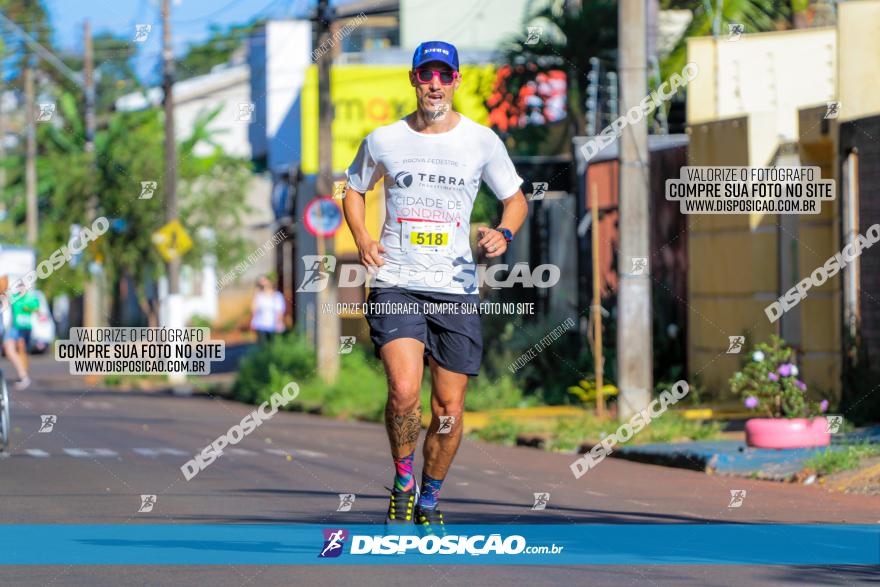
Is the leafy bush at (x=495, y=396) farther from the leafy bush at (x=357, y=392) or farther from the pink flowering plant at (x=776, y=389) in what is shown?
the pink flowering plant at (x=776, y=389)

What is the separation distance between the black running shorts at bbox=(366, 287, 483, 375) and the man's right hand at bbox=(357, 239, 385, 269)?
16cm

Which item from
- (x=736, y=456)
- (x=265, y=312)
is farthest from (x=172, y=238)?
(x=736, y=456)

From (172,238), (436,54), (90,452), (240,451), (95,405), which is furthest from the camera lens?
(172,238)

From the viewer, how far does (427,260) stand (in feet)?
27.4

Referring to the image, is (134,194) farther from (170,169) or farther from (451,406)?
(451,406)

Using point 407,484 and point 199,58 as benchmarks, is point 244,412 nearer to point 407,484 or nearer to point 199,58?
point 407,484

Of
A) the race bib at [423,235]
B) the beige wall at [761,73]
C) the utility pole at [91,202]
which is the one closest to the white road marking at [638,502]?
the race bib at [423,235]

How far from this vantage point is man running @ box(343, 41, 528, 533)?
27.2 feet

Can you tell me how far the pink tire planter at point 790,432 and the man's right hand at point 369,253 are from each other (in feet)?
23.5

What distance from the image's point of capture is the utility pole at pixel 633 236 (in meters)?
17.3

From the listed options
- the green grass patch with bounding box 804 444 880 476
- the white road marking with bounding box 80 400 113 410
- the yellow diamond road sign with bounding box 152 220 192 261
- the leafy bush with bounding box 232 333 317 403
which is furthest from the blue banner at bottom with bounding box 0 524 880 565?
the yellow diamond road sign with bounding box 152 220 192 261

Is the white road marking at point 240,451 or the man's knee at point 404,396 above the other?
the man's knee at point 404,396

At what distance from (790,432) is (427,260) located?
7.09m

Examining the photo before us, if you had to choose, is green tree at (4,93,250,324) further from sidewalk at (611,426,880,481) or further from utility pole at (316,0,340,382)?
sidewalk at (611,426,880,481)
